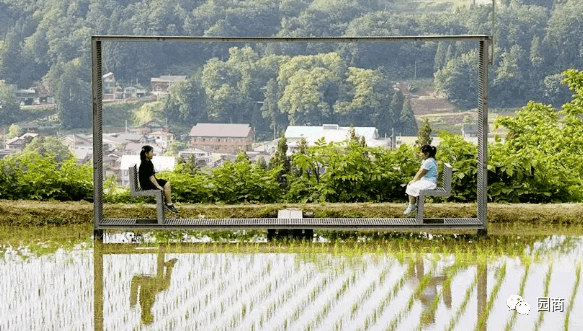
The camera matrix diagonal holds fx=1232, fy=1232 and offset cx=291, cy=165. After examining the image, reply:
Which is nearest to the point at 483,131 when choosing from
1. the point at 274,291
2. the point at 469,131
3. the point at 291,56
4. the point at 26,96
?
the point at 274,291

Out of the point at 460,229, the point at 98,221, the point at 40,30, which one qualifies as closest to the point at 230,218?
the point at 98,221

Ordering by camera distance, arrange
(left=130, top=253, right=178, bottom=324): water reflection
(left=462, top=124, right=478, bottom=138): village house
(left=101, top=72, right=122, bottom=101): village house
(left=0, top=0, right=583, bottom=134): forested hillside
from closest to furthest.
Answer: (left=130, top=253, right=178, bottom=324): water reflection < (left=462, top=124, right=478, bottom=138): village house < (left=0, top=0, right=583, bottom=134): forested hillside < (left=101, top=72, right=122, bottom=101): village house

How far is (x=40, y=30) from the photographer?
50250mm

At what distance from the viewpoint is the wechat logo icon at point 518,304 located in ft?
34.6

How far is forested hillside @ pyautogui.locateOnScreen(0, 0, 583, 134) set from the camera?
21969 mm

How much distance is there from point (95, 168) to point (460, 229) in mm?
4606

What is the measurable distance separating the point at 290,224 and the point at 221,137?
5.72 meters

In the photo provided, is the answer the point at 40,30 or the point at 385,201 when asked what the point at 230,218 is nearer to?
the point at 385,201

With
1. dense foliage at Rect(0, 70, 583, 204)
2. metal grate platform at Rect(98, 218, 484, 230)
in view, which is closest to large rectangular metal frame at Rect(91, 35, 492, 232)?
metal grate platform at Rect(98, 218, 484, 230)

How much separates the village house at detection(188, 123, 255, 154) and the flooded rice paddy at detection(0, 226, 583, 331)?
4.48 meters

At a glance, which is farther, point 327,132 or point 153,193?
point 327,132

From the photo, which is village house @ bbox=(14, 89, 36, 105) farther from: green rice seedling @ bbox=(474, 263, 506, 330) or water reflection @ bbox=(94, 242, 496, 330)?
green rice seedling @ bbox=(474, 263, 506, 330)

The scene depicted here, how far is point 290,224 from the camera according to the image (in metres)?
14.8

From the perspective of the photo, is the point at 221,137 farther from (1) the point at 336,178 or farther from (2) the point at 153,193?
(2) the point at 153,193
